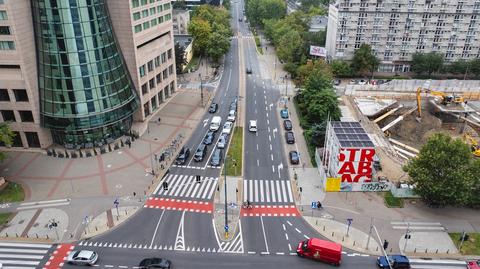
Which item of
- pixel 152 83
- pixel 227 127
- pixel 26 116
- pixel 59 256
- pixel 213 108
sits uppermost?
pixel 152 83

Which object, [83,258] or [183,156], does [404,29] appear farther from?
[83,258]

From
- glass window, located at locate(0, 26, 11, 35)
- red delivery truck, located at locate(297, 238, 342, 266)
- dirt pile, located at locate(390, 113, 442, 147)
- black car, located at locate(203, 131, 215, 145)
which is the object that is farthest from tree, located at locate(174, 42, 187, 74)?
red delivery truck, located at locate(297, 238, 342, 266)

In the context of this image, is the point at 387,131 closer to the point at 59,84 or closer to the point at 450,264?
the point at 450,264

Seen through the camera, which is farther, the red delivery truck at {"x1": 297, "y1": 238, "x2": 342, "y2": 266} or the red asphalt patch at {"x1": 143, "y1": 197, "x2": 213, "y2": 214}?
the red asphalt patch at {"x1": 143, "y1": 197, "x2": 213, "y2": 214}

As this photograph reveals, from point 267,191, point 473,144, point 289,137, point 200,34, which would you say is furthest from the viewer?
point 200,34

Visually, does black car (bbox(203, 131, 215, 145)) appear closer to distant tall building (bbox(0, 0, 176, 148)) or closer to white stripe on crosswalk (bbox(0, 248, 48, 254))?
distant tall building (bbox(0, 0, 176, 148))

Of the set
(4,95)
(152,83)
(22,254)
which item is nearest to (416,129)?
(152,83)
